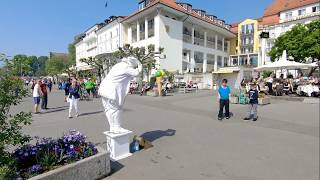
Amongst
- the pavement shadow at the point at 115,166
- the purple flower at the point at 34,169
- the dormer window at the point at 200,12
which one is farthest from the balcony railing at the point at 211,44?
the purple flower at the point at 34,169

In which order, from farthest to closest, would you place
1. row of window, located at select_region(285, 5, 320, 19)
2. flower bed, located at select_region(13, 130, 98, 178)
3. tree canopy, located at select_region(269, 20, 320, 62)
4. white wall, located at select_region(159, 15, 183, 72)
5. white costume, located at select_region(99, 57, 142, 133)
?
row of window, located at select_region(285, 5, 320, 19) → white wall, located at select_region(159, 15, 183, 72) → tree canopy, located at select_region(269, 20, 320, 62) → white costume, located at select_region(99, 57, 142, 133) → flower bed, located at select_region(13, 130, 98, 178)

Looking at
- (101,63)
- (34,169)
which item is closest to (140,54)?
(101,63)

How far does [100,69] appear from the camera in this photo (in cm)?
3947

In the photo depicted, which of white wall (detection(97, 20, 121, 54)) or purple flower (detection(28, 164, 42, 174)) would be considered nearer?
purple flower (detection(28, 164, 42, 174))

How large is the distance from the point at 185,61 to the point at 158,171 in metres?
37.1

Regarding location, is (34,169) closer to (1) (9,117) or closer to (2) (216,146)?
(1) (9,117)

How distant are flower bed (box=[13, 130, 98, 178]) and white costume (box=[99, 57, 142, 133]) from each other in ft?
3.61

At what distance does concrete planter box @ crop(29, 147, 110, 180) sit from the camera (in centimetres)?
388

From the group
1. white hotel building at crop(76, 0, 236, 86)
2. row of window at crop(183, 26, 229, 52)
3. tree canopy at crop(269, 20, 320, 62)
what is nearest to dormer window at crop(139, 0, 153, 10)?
white hotel building at crop(76, 0, 236, 86)

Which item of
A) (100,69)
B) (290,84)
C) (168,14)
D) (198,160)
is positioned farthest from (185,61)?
(198,160)

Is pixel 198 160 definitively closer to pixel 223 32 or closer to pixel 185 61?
pixel 185 61

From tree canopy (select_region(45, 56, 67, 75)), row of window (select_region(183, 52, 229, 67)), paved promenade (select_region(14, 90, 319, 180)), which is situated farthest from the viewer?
tree canopy (select_region(45, 56, 67, 75))

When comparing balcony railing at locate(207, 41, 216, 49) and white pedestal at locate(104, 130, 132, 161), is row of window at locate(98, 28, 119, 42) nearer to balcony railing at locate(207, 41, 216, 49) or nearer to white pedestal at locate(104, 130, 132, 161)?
balcony railing at locate(207, 41, 216, 49)

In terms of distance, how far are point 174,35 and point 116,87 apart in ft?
111
